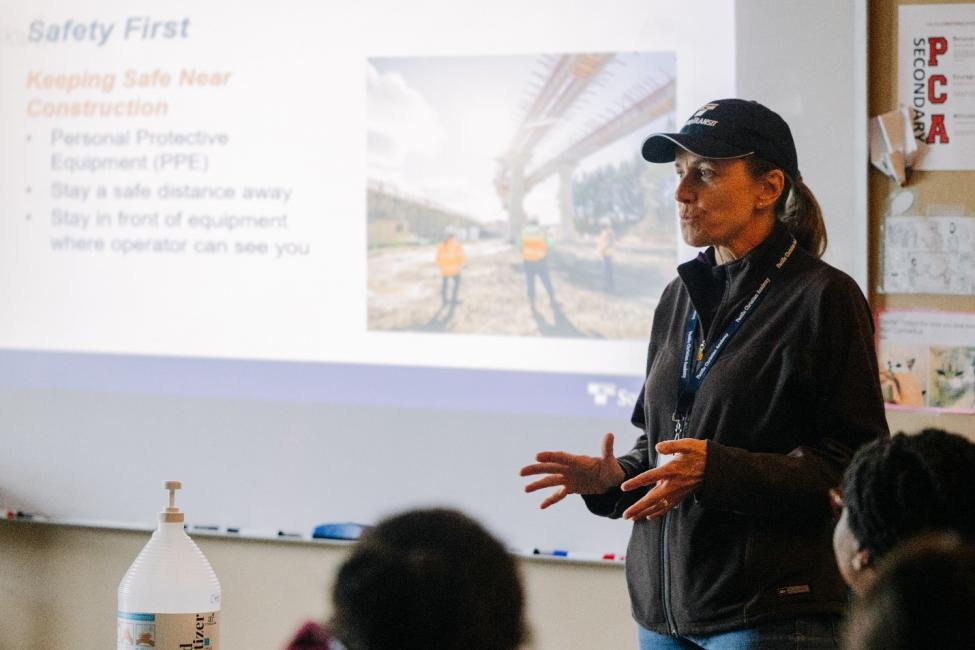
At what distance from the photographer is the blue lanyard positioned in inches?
69.7

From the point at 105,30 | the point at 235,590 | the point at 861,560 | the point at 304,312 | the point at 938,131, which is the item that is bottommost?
the point at 235,590

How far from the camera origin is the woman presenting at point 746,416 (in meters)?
1.64

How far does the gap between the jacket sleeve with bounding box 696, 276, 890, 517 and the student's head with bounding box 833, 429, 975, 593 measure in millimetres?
340

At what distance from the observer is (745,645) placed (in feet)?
5.41

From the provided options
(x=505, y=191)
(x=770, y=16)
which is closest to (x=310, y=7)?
(x=505, y=191)

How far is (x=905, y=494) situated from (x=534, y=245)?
1699mm

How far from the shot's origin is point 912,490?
121 cm

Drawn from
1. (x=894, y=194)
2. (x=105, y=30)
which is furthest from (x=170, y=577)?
(x=894, y=194)

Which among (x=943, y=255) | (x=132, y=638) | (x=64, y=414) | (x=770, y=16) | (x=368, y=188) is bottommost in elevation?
(x=132, y=638)

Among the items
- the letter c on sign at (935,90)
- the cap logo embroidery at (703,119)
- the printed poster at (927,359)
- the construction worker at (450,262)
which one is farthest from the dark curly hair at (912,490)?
the construction worker at (450,262)

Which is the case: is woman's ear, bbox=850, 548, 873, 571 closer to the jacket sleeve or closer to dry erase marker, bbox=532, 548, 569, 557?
the jacket sleeve

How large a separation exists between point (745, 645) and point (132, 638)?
99 centimetres

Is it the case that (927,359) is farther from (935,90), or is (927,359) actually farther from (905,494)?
(905,494)

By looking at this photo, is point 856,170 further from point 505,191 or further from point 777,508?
point 777,508
